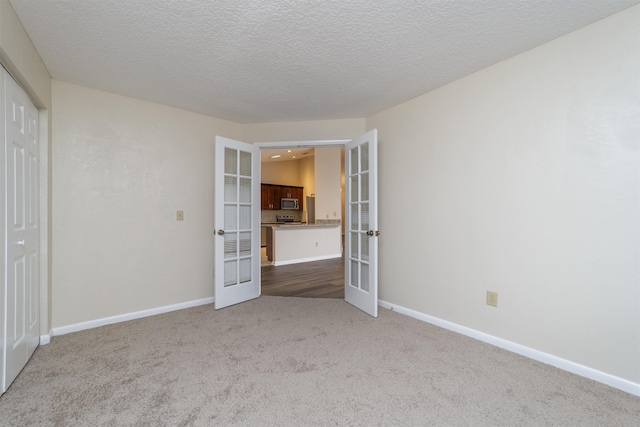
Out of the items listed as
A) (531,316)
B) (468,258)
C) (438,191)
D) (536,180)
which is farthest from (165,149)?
(531,316)

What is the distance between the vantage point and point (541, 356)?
2176 mm

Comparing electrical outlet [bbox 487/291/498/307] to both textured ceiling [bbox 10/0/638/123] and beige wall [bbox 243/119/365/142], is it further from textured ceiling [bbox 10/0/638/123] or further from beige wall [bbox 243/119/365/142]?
beige wall [bbox 243/119/365/142]

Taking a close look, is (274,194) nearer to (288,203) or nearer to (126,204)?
(288,203)

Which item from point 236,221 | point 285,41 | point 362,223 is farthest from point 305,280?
point 285,41

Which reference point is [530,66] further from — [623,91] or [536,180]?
[536,180]

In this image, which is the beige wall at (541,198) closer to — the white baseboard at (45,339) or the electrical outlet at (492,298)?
the electrical outlet at (492,298)

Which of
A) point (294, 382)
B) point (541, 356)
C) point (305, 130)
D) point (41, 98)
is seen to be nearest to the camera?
point (294, 382)

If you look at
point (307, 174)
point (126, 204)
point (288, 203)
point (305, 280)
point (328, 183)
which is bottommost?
point (305, 280)

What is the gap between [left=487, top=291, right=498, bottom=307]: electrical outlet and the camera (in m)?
2.47

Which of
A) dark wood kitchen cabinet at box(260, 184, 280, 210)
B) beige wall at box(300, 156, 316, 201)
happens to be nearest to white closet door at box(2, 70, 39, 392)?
dark wood kitchen cabinet at box(260, 184, 280, 210)

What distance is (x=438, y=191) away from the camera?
9.57 feet

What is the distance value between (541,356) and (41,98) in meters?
4.40

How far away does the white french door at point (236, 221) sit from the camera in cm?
338

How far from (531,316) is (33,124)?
13.9 feet
